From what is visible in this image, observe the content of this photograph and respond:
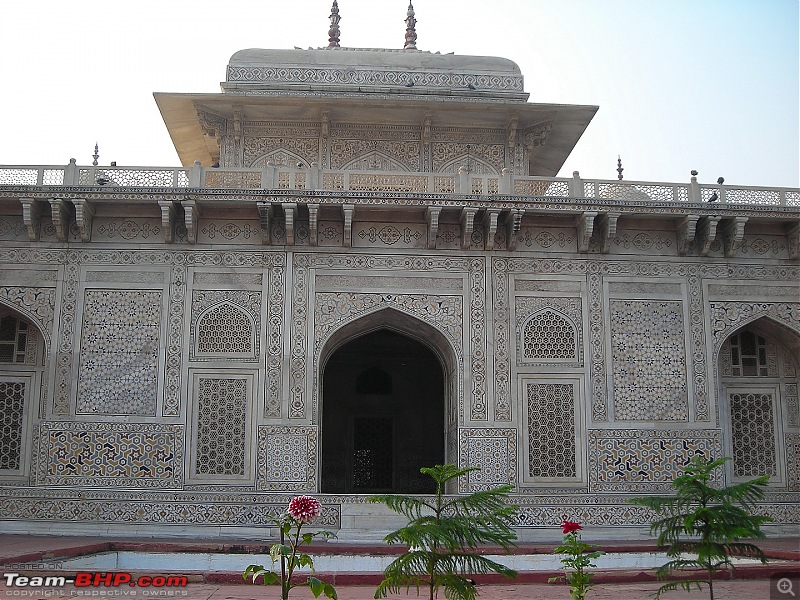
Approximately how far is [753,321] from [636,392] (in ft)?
7.39

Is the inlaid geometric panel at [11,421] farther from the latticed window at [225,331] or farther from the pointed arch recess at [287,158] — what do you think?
the pointed arch recess at [287,158]

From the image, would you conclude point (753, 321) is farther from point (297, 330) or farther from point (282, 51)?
point (282, 51)

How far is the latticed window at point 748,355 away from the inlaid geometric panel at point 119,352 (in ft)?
29.3

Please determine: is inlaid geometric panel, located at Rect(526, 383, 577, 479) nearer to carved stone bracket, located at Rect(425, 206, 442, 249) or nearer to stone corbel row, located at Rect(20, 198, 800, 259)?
stone corbel row, located at Rect(20, 198, 800, 259)

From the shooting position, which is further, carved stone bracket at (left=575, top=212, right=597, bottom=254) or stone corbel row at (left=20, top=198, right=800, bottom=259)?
carved stone bracket at (left=575, top=212, right=597, bottom=254)

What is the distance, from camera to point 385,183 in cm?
1280

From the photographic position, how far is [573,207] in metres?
12.7

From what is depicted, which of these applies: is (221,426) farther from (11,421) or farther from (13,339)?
(13,339)

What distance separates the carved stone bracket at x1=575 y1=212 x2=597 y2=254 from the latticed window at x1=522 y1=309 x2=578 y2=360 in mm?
1118

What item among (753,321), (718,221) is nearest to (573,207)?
(718,221)

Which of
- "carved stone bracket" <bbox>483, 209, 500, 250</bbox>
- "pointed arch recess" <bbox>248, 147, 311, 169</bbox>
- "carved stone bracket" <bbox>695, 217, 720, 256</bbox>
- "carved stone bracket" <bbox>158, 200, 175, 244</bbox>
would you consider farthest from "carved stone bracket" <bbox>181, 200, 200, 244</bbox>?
"carved stone bracket" <bbox>695, 217, 720, 256</bbox>

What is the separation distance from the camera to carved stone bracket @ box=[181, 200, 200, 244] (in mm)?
12367

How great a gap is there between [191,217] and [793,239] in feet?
30.2

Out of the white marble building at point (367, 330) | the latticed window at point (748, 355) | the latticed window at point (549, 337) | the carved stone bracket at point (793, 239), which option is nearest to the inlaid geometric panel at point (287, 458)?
the white marble building at point (367, 330)
